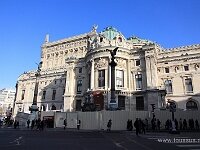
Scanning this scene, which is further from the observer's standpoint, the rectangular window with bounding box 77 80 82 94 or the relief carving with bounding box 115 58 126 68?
the rectangular window with bounding box 77 80 82 94

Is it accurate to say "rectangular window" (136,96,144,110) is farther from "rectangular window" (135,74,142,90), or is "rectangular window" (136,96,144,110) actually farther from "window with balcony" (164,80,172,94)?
"window with balcony" (164,80,172,94)

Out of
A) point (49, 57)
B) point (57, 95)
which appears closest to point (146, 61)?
point (57, 95)

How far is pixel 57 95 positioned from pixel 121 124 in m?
39.6

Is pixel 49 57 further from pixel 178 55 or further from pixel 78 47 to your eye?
pixel 178 55

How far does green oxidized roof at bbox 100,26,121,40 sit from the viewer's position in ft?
178

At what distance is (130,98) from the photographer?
4859 cm

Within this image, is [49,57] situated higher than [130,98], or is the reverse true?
[49,57]

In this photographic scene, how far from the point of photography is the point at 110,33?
55.3m

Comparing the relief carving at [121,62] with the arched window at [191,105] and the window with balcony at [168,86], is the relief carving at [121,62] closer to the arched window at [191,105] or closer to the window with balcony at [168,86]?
the window with balcony at [168,86]

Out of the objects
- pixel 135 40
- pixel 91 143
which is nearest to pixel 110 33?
pixel 135 40

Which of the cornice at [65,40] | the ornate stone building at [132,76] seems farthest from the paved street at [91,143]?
the cornice at [65,40]

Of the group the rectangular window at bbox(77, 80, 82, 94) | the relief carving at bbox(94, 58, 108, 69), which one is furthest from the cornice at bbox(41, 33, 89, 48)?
the relief carving at bbox(94, 58, 108, 69)

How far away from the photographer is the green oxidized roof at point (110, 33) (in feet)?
178

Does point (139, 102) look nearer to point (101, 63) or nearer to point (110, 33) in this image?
point (101, 63)
